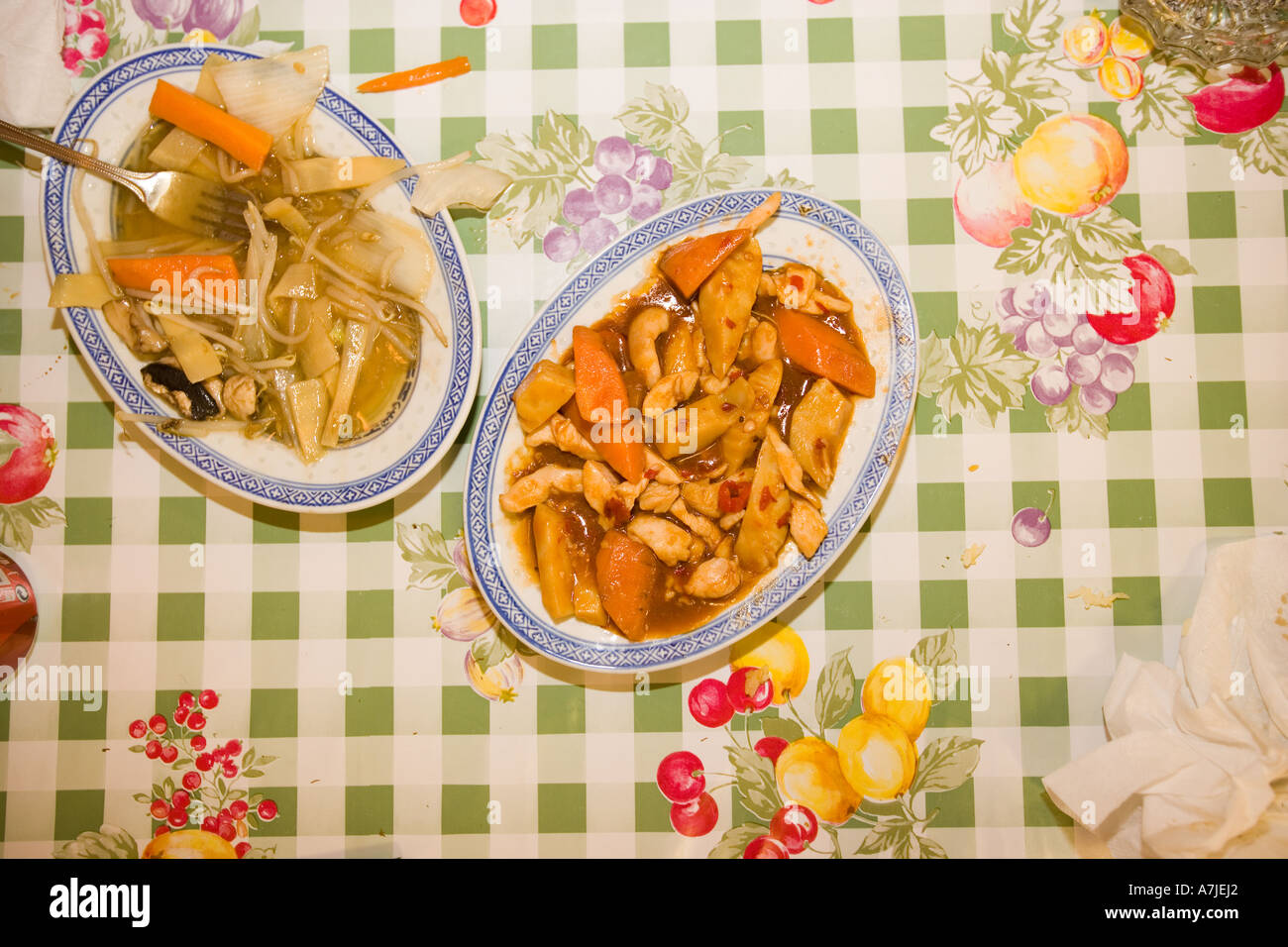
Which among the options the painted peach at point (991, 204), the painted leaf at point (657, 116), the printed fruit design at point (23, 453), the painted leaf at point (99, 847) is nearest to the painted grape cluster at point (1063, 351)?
the painted peach at point (991, 204)

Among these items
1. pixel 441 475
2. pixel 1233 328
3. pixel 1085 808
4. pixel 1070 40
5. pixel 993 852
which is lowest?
pixel 993 852

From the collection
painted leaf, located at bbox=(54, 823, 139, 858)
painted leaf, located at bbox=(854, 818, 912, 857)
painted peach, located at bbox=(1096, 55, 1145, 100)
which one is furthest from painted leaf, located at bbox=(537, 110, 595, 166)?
painted leaf, located at bbox=(54, 823, 139, 858)

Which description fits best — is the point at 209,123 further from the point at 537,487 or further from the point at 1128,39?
the point at 1128,39

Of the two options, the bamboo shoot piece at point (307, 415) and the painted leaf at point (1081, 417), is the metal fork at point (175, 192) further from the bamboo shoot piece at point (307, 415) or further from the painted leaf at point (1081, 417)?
the painted leaf at point (1081, 417)

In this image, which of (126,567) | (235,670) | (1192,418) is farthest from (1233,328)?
(126,567)

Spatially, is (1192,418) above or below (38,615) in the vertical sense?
above

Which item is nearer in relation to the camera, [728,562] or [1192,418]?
[728,562]

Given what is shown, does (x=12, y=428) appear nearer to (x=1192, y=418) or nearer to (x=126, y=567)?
(x=126, y=567)
